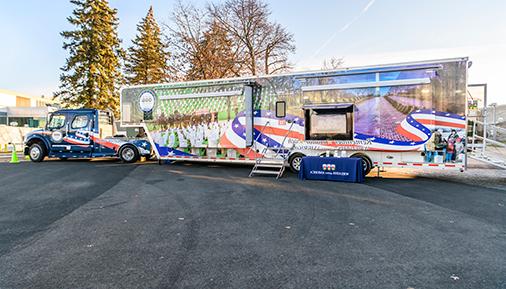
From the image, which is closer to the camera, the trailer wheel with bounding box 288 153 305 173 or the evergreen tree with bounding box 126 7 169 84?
the trailer wheel with bounding box 288 153 305 173

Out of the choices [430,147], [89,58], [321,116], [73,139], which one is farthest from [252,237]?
[89,58]

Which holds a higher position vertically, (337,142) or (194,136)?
(194,136)

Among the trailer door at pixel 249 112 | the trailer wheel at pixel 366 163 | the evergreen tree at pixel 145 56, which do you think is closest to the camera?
the trailer wheel at pixel 366 163

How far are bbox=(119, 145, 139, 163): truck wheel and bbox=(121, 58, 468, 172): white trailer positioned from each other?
5.50ft

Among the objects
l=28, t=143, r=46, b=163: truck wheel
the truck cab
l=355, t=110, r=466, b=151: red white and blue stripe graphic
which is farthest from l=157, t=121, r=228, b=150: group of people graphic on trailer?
l=28, t=143, r=46, b=163: truck wheel

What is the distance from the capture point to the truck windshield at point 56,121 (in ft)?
48.5

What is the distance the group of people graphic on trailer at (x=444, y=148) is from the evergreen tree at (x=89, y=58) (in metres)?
28.0

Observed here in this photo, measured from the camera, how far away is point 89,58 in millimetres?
28234

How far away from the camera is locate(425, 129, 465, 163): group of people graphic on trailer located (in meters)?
8.59

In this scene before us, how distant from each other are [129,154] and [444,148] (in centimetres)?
1269

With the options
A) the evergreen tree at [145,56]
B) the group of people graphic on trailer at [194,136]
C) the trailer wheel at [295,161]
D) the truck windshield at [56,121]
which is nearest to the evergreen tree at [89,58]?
the evergreen tree at [145,56]

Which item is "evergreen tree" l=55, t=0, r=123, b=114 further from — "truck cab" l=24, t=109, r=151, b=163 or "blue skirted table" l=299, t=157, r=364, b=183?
"blue skirted table" l=299, t=157, r=364, b=183

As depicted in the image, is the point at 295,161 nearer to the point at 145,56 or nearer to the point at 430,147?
the point at 430,147

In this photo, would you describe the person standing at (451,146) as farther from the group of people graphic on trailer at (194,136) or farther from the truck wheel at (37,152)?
the truck wheel at (37,152)
